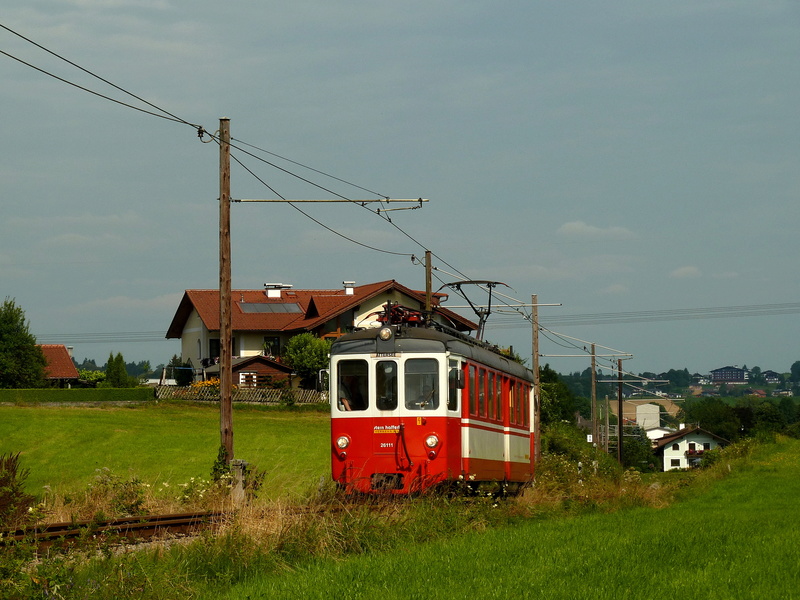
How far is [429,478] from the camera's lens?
16.0 metres

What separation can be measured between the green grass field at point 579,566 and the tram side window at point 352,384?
350 cm

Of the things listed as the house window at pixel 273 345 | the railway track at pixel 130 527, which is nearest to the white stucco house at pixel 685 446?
the house window at pixel 273 345

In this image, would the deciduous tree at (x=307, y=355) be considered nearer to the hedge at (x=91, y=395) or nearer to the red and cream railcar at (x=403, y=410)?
the hedge at (x=91, y=395)

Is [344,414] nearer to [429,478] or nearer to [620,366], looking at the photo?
[429,478]

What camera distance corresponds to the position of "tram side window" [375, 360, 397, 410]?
16.6 metres

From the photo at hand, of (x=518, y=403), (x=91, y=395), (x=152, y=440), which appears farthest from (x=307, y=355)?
(x=518, y=403)

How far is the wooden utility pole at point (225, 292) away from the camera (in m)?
18.7

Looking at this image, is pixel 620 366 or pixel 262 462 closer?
→ pixel 262 462

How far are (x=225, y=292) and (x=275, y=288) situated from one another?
2020 inches

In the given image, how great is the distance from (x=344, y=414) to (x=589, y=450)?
32.6m

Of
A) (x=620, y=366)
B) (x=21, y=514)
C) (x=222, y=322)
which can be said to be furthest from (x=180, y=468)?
(x=620, y=366)

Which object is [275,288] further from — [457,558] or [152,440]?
[457,558]

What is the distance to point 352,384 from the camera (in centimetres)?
1694

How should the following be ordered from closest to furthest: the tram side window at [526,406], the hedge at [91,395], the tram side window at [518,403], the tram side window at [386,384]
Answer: the tram side window at [386,384]
the tram side window at [518,403]
the tram side window at [526,406]
the hedge at [91,395]
